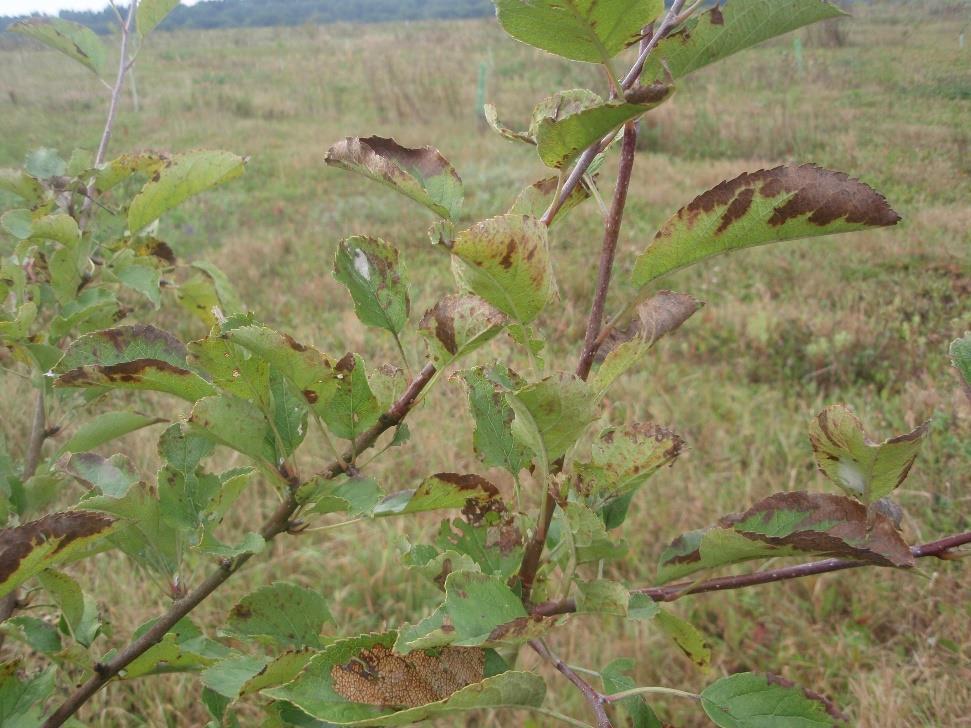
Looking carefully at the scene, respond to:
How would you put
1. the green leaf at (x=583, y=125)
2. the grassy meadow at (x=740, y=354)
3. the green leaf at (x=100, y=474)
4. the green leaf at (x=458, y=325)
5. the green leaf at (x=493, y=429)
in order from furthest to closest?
the grassy meadow at (x=740, y=354), the green leaf at (x=100, y=474), the green leaf at (x=493, y=429), the green leaf at (x=458, y=325), the green leaf at (x=583, y=125)

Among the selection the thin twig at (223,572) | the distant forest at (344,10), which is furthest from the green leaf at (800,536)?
the distant forest at (344,10)

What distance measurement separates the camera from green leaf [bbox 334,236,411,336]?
0.54 m

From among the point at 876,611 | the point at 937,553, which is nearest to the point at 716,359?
the point at 876,611

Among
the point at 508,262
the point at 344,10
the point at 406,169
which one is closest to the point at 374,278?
the point at 406,169

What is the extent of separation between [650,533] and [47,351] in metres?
1.88

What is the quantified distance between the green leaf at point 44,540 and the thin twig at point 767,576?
32 cm

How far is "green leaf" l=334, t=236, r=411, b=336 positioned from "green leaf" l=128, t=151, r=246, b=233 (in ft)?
1.05

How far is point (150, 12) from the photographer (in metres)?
0.92

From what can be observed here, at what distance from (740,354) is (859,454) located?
9.82 feet

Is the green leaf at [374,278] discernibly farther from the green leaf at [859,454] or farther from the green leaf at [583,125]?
the green leaf at [859,454]

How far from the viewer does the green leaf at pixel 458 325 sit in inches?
17.3

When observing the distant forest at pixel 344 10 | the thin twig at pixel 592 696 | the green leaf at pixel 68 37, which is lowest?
the thin twig at pixel 592 696

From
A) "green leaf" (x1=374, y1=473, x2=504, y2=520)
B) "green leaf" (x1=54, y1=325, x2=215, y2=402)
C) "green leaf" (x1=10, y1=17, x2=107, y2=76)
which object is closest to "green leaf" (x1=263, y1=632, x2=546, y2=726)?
"green leaf" (x1=374, y1=473, x2=504, y2=520)

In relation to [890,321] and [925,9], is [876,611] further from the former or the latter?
[890,321]
